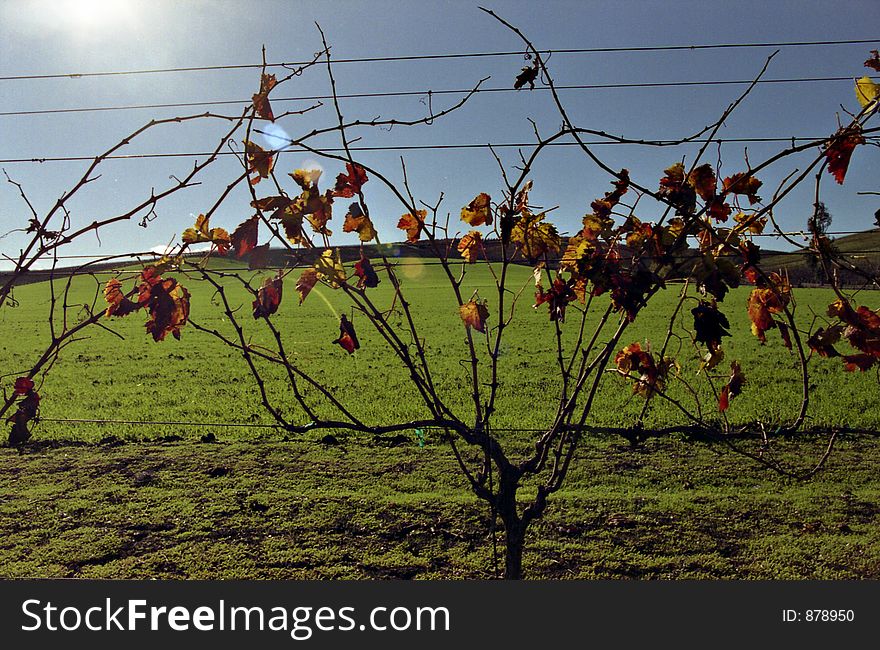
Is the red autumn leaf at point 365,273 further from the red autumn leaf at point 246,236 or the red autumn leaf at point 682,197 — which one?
the red autumn leaf at point 682,197

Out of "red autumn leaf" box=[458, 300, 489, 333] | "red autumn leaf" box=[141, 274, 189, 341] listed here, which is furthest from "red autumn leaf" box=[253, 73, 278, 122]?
"red autumn leaf" box=[458, 300, 489, 333]

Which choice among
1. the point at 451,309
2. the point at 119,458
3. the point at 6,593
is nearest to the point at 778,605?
the point at 6,593

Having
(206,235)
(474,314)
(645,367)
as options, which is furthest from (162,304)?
(645,367)

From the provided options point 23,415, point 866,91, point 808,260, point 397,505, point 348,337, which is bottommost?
point 397,505

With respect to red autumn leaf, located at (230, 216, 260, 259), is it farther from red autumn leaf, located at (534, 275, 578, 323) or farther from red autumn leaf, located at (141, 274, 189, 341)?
red autumn leaf, located at (534, 275, 578, 323)

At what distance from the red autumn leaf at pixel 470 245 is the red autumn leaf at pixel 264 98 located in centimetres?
85

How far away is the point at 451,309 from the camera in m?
27.8

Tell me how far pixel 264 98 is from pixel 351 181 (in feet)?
1.40

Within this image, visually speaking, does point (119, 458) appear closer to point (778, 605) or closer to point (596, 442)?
point (596, 442)

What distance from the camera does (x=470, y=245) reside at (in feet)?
8.69

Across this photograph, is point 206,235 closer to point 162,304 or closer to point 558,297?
point 162,304

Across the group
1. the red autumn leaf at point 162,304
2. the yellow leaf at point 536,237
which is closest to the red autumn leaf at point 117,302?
the red autumn leaf at point 162,304

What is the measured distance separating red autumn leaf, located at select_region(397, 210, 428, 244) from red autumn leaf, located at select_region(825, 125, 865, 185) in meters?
1.46

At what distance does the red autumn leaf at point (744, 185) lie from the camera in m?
2.38
